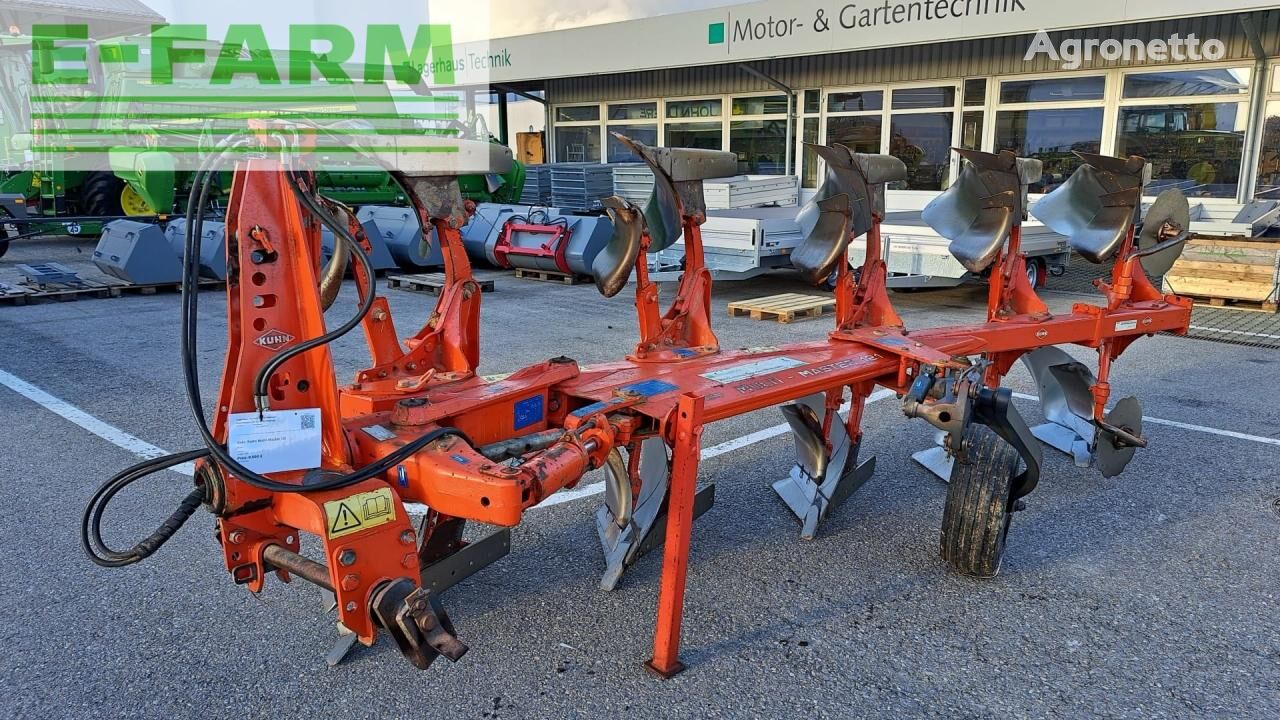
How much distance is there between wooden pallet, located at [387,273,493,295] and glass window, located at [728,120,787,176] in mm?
6870

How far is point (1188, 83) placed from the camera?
11477 millimetres

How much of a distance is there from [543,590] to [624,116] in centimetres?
1549

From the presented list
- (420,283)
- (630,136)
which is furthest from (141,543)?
(630,136)

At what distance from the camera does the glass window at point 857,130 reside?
14.3 metres

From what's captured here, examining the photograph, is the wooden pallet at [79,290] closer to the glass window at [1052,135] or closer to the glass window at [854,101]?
the glass window at [854,101]

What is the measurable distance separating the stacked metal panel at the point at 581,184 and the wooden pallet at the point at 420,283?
10.2 feet

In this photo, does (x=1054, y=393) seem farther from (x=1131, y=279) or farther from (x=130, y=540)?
(x=130, y=540)

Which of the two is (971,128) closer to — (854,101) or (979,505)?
(854,101)

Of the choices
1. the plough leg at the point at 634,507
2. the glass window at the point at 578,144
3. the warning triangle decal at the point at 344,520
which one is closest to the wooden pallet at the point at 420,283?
the plough leg at the point at 634,507

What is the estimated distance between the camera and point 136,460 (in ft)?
15.3

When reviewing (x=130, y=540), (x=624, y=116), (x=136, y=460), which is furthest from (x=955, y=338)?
(x=624, y=116)

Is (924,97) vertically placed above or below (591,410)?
above

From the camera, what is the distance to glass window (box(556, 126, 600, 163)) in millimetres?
18438

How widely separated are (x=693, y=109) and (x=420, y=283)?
808 cm
